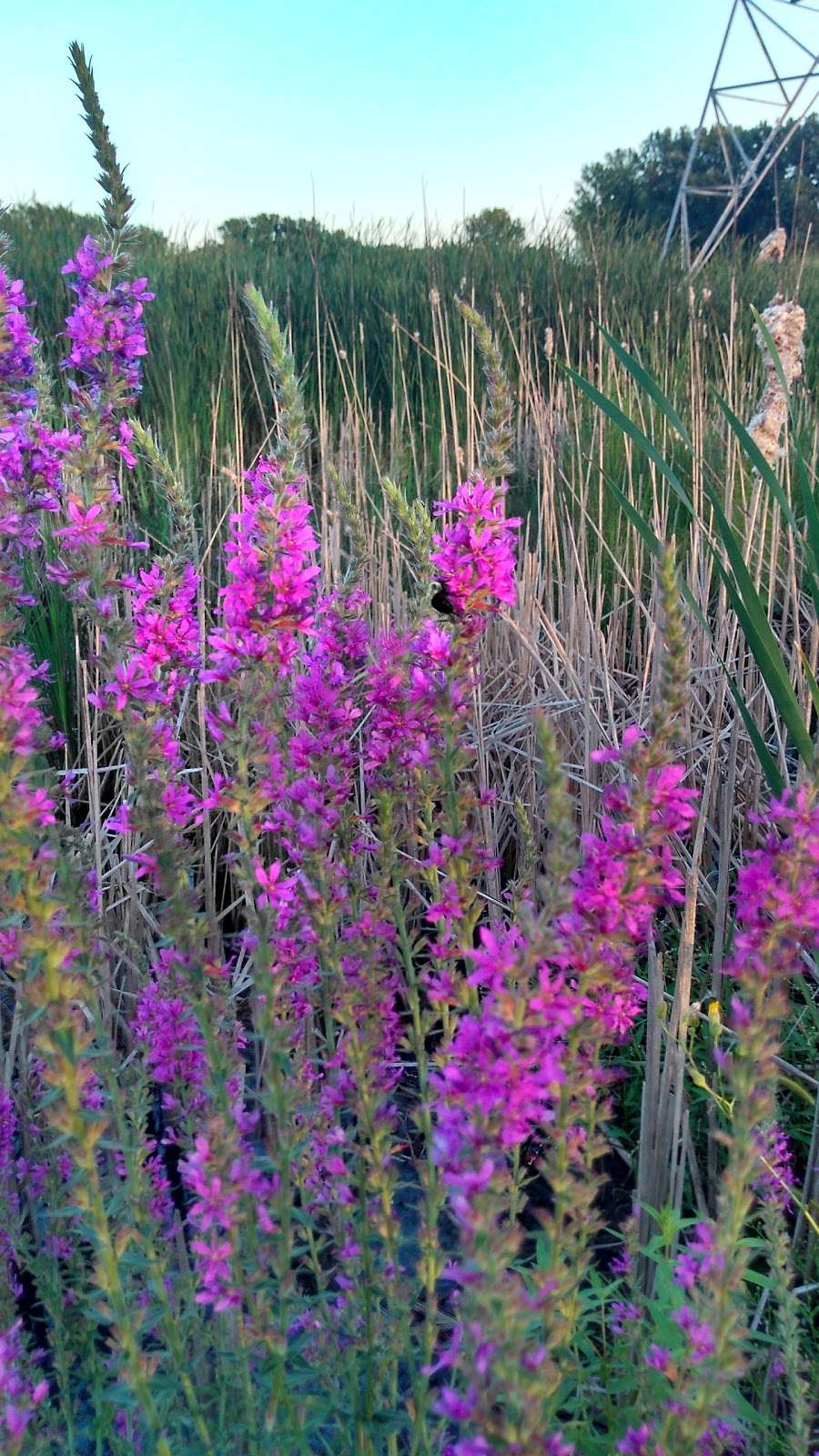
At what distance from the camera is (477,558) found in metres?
1.53

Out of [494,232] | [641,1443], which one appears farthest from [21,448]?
[494,232]

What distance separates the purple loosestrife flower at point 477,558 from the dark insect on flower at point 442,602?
0.05 ft

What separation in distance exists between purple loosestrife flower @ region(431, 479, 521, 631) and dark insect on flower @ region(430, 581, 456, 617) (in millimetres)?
16

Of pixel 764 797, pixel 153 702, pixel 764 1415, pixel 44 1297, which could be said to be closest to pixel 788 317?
pixel 764 797

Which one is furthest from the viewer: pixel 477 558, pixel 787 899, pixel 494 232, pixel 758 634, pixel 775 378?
pixel 494 232

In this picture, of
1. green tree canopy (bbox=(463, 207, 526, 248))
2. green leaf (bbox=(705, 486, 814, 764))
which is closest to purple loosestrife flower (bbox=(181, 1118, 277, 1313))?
green leaf (bbox=(705, 486, 814, 764))

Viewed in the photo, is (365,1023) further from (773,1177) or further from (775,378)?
(775,378)

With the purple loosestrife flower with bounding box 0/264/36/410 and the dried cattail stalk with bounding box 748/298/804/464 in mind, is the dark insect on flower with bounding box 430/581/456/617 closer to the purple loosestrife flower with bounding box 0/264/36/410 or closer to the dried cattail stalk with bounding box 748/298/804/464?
the purple loosestrife flower with bounding box 0/264/36/410

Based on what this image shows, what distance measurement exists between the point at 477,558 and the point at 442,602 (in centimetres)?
10

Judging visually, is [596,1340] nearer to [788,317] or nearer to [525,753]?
[525,753]

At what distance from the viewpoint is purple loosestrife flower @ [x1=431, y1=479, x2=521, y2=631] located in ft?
4.95

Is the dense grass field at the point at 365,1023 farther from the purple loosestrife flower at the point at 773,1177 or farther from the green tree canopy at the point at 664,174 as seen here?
the green tree canopy at the point at 664,174

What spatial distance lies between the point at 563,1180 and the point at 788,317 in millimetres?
3896

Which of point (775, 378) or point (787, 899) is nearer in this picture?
point (787, 899)
